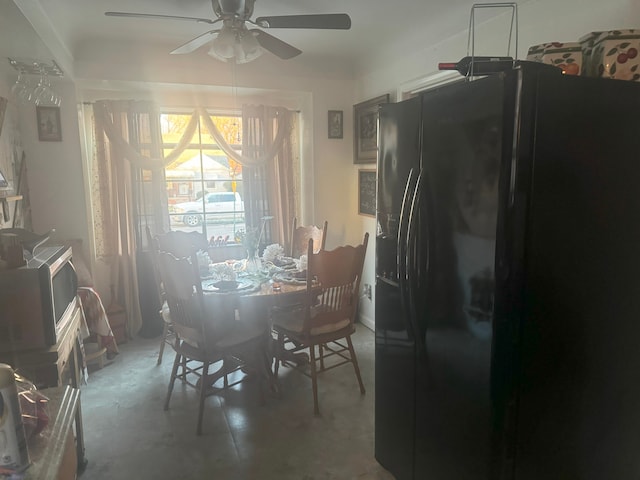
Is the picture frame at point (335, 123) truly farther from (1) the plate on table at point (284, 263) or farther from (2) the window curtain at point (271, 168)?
(1) the plate on table at point (284, 263)

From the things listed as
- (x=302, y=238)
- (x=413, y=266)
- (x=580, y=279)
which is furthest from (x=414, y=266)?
(x=302, y=238)

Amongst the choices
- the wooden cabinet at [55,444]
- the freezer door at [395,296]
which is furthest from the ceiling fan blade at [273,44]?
the wooden cabinet at [55,444]

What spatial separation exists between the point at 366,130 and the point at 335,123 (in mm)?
387

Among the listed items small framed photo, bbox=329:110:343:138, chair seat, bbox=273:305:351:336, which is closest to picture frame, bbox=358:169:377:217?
small framed photo, bbox=329:110:343:138

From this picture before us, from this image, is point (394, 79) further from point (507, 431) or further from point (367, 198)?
point (507, 431)

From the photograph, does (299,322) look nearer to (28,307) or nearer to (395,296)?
(395,296)

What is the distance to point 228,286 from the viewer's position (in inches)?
107

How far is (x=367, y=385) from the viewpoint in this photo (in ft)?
9.97

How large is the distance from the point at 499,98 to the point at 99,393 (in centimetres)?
305

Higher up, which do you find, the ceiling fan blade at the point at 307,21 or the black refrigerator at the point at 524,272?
the ceiling fan blade at the point at 307,21

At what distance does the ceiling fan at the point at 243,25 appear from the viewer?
2.24 metres

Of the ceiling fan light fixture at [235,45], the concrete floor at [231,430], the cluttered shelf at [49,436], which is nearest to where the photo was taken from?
the cluttered shelf at [49,436]

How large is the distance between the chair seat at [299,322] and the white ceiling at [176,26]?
1985 millimetres

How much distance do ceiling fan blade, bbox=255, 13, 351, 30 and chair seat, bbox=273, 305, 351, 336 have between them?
1657mm
